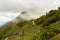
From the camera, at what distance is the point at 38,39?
7838 cm

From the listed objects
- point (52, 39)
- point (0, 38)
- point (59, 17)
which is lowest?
point (52, 39)

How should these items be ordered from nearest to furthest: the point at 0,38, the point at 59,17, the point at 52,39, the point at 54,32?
the point at 52,39 < the point at 54,32 < the point at 59,17 < the point at 0,38

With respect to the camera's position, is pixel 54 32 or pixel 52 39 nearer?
pixel 52 39

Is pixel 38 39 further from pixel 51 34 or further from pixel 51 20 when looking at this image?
pixel 51 20

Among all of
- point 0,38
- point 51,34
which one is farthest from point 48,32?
point 0,38

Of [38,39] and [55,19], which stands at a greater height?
[55,19]

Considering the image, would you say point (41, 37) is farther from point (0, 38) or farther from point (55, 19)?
point (0, 38)

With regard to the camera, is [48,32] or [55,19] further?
[55,19]

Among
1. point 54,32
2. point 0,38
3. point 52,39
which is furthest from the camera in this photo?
point 0,38

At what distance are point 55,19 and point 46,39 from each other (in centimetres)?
5178

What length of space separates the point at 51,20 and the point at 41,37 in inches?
1997

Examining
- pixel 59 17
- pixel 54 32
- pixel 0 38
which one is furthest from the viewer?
pixel 0 38

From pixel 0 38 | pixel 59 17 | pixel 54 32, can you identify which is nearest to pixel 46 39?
pixel 54 32

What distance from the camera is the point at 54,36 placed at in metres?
78.4
